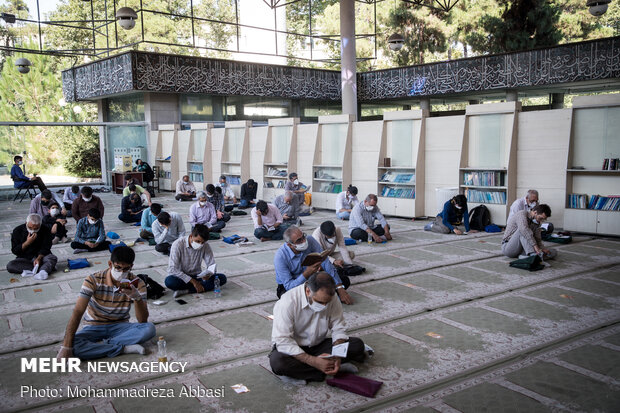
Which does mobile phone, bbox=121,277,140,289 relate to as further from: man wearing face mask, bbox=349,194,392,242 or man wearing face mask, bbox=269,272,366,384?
man wearing face mask, bbox=349,194,392,242

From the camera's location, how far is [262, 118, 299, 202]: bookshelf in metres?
16.0

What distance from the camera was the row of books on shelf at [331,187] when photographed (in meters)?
14.9

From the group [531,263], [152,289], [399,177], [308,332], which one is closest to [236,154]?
[399,177]

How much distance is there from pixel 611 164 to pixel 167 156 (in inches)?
654

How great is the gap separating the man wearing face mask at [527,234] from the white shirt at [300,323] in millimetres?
4931

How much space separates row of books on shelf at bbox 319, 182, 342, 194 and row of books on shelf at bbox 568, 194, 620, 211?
610 centimetres

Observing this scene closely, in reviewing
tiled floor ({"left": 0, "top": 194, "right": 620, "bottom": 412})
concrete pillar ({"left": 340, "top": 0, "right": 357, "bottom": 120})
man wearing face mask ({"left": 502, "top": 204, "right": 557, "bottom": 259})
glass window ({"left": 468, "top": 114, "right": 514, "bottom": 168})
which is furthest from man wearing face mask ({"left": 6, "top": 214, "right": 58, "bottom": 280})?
concrete pillar ({"left": 340, "top": 0, "right": 357, "bottom": 120})

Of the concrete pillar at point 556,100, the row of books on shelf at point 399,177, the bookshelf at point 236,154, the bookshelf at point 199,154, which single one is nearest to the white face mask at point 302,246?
the row of books on shelf at point 399,177

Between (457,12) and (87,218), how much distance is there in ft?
72.5

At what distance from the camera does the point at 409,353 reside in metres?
4.94

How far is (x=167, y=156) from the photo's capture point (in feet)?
71.3

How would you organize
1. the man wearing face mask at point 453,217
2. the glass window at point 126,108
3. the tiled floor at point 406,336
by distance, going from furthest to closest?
1. the glass window at point 126,108
2. the man wearing face mask at point 453,217
3. the tiled floor at point 406,336

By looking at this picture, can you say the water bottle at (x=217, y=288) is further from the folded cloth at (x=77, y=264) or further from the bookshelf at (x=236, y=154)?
the bookshelf at (x=236, y=154)

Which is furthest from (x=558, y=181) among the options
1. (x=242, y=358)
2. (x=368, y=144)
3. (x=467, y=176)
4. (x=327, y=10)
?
(x=327, y=10)
